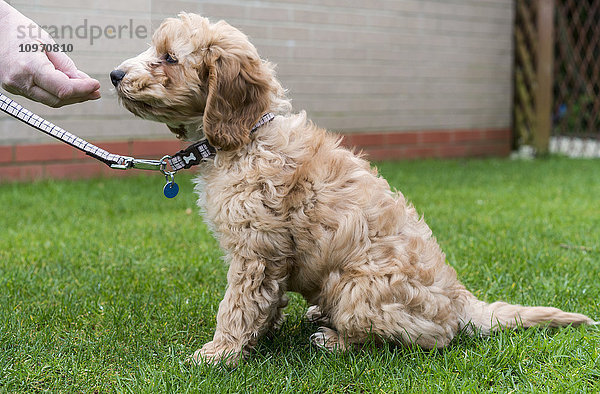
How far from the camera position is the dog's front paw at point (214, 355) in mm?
2680

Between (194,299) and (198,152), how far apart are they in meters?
1.02

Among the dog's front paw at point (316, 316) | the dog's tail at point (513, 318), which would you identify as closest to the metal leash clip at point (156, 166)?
the dog's front paw at point (316, 316)

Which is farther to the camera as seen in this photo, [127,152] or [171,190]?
[127,152]

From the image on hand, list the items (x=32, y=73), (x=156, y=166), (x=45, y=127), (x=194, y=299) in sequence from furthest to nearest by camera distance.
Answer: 1. (x=194, y=299)
2. (x=156, y=166)
3. (x=45, y=127)
4. (x=32, y=73)

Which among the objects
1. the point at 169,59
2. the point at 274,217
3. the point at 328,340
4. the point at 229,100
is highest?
the point at 169,59

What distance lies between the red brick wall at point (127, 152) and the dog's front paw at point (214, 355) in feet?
11.8

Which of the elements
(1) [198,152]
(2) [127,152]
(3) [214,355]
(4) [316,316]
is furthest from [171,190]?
(2) [127,152]

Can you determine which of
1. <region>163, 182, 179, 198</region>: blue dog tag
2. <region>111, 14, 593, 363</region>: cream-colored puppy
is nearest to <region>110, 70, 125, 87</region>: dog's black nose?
<region>111, 14, 593, 363</region>: cream-colored puppy

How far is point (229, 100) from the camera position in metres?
2.72

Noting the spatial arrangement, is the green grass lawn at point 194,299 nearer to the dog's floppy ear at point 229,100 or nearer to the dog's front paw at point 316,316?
the dog's front paw at point 316,316

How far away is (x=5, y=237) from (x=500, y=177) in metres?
6.16

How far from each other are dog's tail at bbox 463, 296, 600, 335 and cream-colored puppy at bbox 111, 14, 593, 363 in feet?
0.38

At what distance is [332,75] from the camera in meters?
9.48

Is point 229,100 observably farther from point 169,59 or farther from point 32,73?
point 32,73
